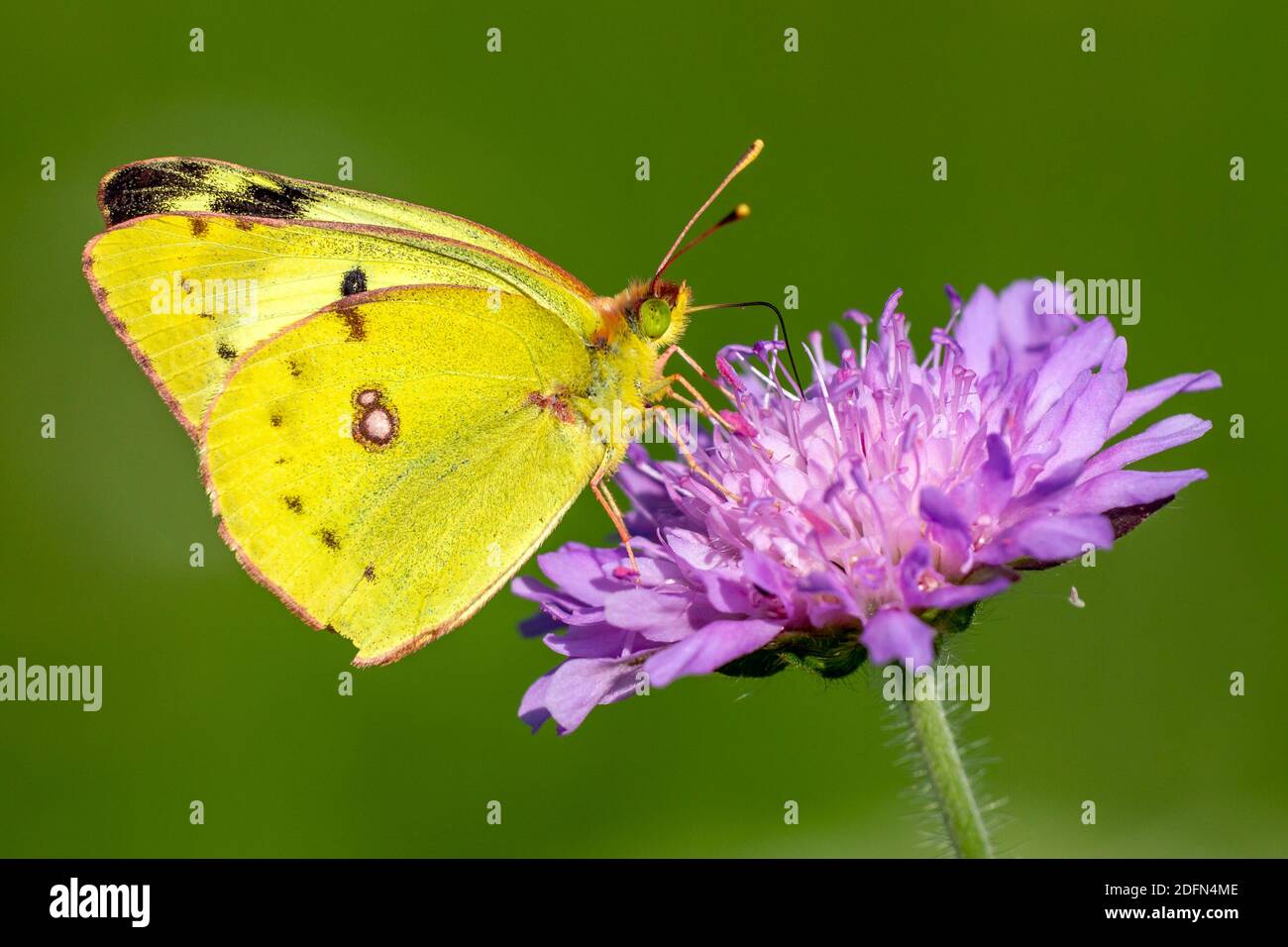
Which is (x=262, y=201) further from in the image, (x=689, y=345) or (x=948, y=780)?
(x=689, y=345)

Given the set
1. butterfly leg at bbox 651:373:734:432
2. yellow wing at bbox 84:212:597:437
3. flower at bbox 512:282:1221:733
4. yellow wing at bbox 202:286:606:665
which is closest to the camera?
flower at bbox 512:282:1221:733

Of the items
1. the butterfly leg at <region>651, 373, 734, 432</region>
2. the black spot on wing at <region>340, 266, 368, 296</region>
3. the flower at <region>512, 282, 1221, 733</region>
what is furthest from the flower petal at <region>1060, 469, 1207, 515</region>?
the black spot on wing at <region>340, 266, 368, 296</region>

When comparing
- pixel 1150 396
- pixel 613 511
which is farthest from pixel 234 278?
pixel 1150 396

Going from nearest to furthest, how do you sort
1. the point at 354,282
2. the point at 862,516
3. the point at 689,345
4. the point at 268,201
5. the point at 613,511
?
1. the point at 862,516
2. the point at 613,511
3. the point at 354,282
4. the point at 268,201
5. the point at 689,345

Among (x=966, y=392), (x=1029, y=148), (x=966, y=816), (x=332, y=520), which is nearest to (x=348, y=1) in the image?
(x=1029, y=148)

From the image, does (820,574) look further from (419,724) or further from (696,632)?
(419,724)

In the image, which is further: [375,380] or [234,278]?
[234,278]

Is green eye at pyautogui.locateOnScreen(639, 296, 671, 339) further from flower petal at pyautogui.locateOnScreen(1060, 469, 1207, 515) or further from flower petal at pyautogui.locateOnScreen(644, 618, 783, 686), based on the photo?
flower petal at pyautogui.locateOnScreen(1060, 469, 1207, 515)
